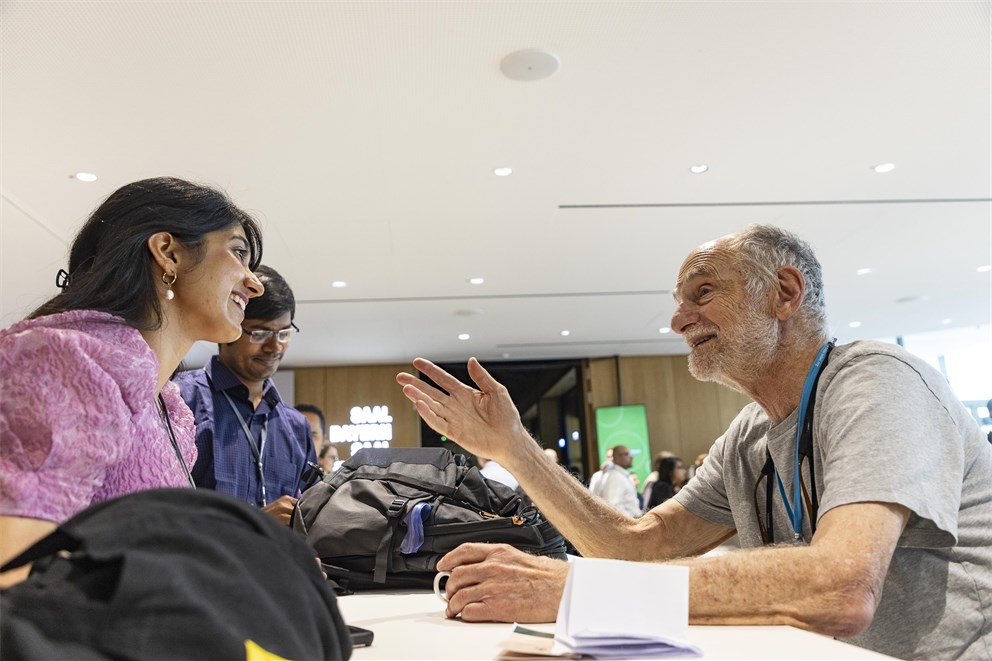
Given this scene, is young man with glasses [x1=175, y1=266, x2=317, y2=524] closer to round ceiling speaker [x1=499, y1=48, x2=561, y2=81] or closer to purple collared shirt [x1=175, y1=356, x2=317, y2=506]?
purple collared shirt [x1=175, y1=356, x2=317, y2=506]

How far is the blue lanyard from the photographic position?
56.1 inches

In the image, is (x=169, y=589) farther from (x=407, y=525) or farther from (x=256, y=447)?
(x=256, y=447)

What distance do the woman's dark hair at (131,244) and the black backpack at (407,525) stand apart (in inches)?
21.5

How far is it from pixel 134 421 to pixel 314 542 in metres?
0.53

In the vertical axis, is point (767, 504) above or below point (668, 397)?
below

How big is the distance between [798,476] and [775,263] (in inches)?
20.2

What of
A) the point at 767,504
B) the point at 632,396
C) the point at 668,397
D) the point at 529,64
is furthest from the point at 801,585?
the point at 668,397

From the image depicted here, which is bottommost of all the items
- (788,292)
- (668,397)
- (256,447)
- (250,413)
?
(256,447)

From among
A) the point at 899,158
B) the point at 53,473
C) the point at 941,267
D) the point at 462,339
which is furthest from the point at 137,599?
the point at 462,339

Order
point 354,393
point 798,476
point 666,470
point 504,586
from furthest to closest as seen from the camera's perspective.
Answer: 1. point 354,393
2. point 666,470
3. point 798,476
4. point 504,586

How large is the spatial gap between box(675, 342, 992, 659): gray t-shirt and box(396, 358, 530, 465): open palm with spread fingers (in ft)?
2.23

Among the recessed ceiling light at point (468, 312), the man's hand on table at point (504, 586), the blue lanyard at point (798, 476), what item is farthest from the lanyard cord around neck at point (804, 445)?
the recessed ceiling light at point (468, 312)

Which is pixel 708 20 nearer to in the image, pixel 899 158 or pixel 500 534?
pixel 899 158

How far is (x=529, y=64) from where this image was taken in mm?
3611
